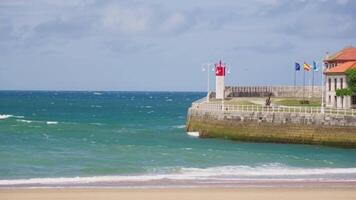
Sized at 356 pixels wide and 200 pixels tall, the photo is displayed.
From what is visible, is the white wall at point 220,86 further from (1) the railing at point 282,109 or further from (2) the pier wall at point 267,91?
(1) the railing at point 282,109

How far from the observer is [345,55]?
70.1 m

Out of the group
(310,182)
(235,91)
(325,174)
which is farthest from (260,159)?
(235,91)

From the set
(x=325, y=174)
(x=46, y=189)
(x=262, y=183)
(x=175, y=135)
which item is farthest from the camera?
(x=175, y=135)

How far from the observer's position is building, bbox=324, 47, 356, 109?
61625 mm

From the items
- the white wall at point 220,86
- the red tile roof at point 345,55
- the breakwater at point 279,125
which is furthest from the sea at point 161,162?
the red tile roof at point 345,55

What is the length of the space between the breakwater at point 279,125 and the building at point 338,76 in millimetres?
8928

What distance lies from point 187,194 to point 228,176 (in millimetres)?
7480

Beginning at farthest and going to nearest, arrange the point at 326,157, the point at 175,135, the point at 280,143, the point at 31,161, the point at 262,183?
1. the point at 175,135
2. the point at 280,143
3. the point at 326,157
4. the point at 31,161
5. the point at 262,183

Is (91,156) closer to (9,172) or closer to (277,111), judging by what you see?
(9,172)

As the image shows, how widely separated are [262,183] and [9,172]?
11.2m

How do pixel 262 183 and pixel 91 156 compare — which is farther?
pixel 91 156

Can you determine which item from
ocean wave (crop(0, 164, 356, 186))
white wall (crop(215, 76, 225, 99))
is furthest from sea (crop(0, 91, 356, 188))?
white wall (crop(215, 76, 225, 99))

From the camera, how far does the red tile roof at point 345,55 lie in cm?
6944

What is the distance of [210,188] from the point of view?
94.8ft
